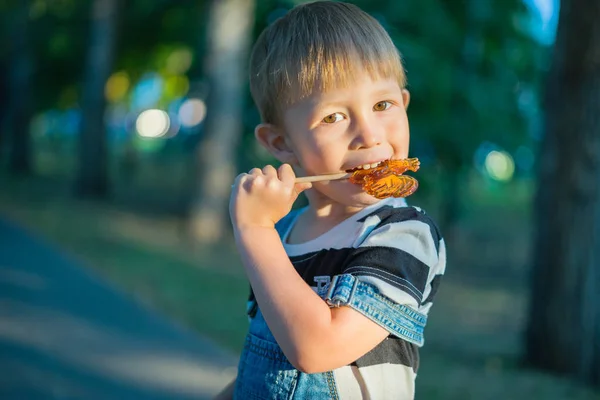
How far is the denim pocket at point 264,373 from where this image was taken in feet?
5.27

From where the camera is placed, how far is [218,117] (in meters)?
11.5

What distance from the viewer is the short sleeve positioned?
1493mm

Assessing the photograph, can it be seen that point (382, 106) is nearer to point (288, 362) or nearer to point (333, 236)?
point (333, 236)

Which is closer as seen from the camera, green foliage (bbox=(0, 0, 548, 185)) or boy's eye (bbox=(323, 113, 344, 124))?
boy's eye (bbox=(323, 113, 344, 124))

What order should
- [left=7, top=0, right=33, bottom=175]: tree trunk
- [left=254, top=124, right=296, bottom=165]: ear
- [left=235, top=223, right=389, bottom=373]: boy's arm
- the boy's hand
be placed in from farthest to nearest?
[left=7, top=0, right=33, bottom=175]: tree trunk
[left=254, top=124, right=296, bottom=165]: ear
the boy's hand
[left=235, top=223, right=389, bottom=373]: boy's arm

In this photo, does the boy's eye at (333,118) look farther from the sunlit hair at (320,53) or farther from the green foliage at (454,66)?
the green foliage at (454,66)

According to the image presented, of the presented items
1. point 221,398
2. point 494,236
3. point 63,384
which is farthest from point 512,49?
point 221,398

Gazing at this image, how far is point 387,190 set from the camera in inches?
63.0

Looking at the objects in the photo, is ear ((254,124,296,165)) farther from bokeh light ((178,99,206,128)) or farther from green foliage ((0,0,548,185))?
bokeh light ((178,99,206,128))

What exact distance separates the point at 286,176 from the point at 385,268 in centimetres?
28

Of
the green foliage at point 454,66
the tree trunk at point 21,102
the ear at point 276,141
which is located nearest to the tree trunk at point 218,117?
the green foliage at point 454,66

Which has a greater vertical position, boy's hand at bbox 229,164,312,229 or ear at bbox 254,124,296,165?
ear at bbox 254,124,296,165

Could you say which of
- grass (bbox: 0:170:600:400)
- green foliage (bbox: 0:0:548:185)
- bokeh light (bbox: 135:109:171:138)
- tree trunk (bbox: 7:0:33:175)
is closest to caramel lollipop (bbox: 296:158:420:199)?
grass (bbox: 0:170:600:400)

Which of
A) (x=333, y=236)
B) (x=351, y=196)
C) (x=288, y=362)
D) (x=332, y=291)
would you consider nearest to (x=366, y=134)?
(x=351, y=196)
